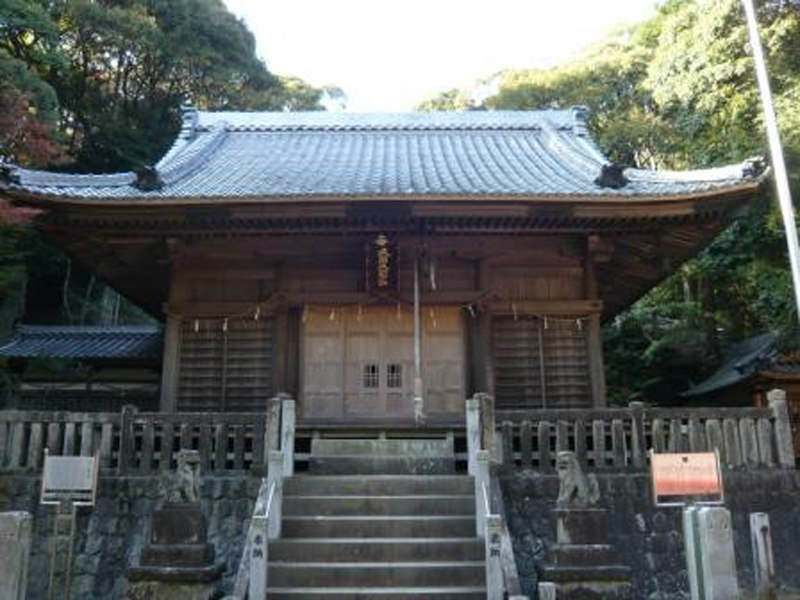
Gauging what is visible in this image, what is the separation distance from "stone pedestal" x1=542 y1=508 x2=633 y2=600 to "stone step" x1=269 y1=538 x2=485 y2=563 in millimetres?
889

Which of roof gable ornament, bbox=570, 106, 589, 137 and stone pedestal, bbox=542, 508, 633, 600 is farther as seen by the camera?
roof gable ornament, bbox=570, 106, 589, 137

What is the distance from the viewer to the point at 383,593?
754cm

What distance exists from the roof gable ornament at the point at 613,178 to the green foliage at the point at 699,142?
3.83 meters

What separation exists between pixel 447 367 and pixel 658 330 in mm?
14658

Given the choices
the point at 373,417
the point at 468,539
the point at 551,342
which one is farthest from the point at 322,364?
the point at 468,539

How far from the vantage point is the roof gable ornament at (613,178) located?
39.6ft

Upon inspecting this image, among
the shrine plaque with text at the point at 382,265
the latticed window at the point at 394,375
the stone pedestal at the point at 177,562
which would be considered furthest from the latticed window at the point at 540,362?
the stone pedestal at the point at 177,562

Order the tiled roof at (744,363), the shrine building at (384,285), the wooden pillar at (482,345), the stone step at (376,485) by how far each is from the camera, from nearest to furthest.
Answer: the stone step at (376,485), the shrine building at (384,285), the wooden pillar at (482,345), the tiled roof at (744,363)

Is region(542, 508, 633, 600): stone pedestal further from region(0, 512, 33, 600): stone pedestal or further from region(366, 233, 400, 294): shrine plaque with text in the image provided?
region(366, 233, 400, 294): shrine plaque with text

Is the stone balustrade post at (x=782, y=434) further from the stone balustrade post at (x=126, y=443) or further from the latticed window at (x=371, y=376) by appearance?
the stone balustrade post at (x=126, y=443)

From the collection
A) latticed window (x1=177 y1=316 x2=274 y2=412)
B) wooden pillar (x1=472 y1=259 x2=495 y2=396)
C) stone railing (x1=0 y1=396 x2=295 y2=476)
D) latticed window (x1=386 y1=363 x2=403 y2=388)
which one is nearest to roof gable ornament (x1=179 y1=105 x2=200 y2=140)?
latticed window (x1=177 y1=316 x2=274 y2=412)

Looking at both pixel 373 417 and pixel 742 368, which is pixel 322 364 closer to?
pixel 373 417

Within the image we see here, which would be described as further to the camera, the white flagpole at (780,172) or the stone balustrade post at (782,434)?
the stone balustrade post at (782,434)

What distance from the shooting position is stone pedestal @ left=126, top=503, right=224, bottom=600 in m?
7.46
